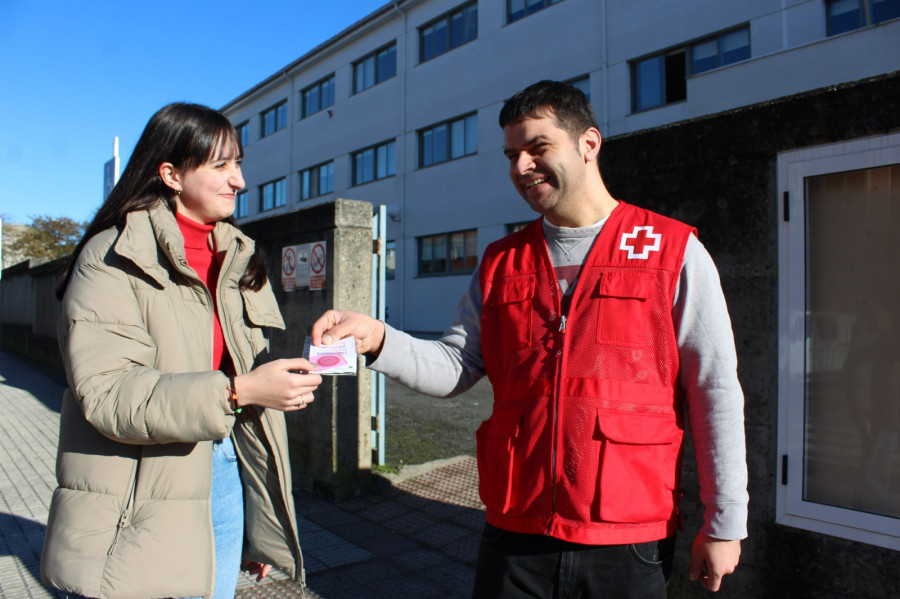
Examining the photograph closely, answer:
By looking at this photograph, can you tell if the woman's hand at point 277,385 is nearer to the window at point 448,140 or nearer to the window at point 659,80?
the window at point 659,80

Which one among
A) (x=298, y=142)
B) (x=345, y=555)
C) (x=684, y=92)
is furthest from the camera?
(x=298, y=142)

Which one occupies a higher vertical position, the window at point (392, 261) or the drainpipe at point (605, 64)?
the drainpipe at point (605, 64)

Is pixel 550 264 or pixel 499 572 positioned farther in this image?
pixel 550 264

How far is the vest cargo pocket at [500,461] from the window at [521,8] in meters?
18.6

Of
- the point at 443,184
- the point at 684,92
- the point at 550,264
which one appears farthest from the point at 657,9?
the point at 550,264

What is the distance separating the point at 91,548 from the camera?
1.74 metres

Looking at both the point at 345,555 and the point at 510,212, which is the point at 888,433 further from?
the point at 510,212

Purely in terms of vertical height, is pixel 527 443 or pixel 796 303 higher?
pixel 796 303

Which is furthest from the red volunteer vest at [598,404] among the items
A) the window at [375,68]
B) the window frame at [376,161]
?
the window at [375,68]

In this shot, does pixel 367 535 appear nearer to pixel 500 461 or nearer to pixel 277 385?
pixel 500 461

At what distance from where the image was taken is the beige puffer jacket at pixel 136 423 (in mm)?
1730

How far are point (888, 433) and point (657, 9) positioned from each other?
15.2m

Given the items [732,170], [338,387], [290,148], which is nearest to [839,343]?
[732,170]

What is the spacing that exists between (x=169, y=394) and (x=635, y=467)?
1.26 metres
